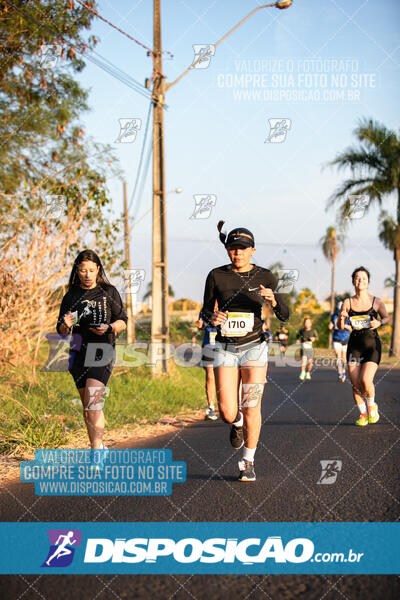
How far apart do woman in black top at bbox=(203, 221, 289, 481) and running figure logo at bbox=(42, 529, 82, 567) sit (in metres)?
1.70

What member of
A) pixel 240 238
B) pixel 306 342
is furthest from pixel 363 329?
pixel 306 342

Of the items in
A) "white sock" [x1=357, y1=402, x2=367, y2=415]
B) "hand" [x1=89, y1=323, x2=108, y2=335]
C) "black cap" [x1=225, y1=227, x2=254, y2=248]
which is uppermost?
"black cap" [x1=225, y1=227, x2=254, y2=248]

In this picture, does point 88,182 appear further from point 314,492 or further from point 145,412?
point 314,492

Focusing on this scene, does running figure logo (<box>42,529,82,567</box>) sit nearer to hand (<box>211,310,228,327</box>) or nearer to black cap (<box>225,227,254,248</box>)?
hand (<box>211,310,228,327</box>)

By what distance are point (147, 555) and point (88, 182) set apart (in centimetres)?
912

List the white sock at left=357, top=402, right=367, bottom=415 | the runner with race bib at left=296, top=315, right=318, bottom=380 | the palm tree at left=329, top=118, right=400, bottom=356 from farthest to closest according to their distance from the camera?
the palm tree at left=329, top=118, right=400, bottom=356
the runner with race bib at left=296, top=315, right=318, bottom=380
the white sock at left=357, top=402, right=367, bottom=415

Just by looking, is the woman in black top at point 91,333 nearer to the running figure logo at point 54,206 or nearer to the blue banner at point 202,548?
the blue banner at point 202,548

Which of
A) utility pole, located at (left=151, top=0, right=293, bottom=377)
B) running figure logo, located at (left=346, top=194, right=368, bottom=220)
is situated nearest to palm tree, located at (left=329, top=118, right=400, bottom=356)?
running figure logo, located at (left=346, top=194, right=368, bottom=220)

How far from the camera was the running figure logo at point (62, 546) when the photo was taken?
3494mm

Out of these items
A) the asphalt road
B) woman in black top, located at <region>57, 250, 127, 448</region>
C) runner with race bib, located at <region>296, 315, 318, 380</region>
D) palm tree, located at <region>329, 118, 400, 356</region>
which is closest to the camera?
the asphalt road

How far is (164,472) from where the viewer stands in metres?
5.48

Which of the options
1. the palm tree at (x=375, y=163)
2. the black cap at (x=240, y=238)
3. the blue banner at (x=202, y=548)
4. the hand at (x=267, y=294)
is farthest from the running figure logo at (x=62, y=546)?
the palm tree at (x=375, y=163)

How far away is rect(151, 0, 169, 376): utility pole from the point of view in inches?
467

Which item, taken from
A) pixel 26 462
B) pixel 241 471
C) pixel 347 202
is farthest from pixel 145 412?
pixel 347 202
